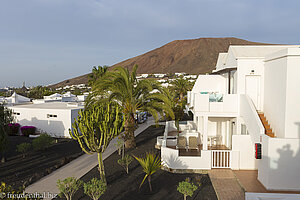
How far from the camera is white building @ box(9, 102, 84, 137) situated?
20.5m

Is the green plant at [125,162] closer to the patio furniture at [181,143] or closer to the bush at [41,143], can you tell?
the patio furniture at [181,143]

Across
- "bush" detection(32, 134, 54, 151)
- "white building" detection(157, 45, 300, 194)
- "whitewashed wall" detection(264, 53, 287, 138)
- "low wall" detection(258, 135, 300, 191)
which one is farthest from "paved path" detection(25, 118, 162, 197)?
"whitewashed wall" detection(264, 53, 287, 138)

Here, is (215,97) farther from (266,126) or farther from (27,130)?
(27,130)

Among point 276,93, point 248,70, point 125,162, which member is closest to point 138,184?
point 125,162

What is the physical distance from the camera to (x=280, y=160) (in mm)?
8844

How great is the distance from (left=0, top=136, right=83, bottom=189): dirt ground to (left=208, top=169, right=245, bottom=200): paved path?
8474mm

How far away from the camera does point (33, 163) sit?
514 inches

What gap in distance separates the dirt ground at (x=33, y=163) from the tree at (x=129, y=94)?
3.95 meters

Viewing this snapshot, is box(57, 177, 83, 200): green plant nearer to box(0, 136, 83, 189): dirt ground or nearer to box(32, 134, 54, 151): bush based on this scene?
box(0, 136, 83, 189): dirt ground

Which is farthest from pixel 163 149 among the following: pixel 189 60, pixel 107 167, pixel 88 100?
pixel 189 60

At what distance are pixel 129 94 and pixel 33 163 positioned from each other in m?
7.16

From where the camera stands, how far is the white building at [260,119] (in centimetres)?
889

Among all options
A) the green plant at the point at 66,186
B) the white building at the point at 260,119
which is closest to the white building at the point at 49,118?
the white building at the point at 260,119

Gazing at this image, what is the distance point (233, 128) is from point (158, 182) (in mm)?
7072
